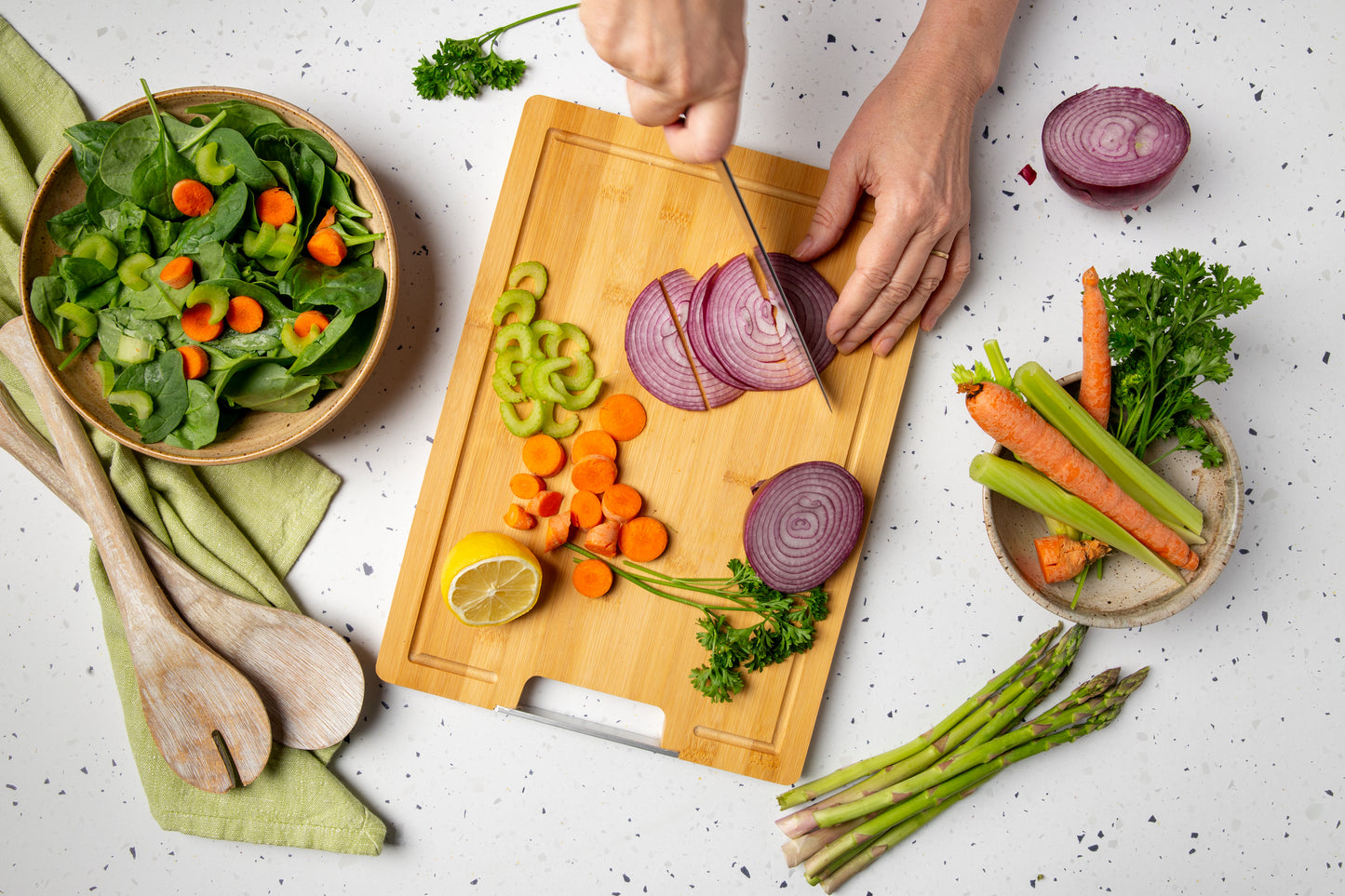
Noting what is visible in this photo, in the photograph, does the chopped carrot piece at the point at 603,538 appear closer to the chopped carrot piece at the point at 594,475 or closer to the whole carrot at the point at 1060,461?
the chopped carrot piece at the point at 594,475

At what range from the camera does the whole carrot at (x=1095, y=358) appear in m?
1.88

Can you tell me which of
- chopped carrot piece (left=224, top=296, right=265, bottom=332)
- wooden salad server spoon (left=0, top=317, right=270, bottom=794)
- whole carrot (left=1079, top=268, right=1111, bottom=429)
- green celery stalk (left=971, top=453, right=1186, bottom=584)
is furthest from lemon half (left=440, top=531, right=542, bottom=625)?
whole carrot (left=1079, top=268, right=1111, bottom=429)

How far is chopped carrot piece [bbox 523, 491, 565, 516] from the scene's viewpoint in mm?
Result: 2035

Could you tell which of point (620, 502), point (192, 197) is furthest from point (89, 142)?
point (620, 502)

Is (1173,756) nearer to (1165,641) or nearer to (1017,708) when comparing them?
(1165,641)

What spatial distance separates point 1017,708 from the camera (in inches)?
82.6

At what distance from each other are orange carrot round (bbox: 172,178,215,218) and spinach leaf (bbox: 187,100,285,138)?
0.54ft

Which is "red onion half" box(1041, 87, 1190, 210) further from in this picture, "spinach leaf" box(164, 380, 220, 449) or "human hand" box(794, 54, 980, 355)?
"spinach leaf" box(164, 380, 220, 449)

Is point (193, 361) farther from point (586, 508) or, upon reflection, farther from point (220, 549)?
point (586, 508)

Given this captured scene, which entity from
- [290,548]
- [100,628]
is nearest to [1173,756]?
[290,548]

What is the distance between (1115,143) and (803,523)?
46.2 inches

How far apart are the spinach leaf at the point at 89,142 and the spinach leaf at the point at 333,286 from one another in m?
0.48

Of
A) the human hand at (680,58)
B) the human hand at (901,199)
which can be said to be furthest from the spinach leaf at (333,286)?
the human hand at (901,199)

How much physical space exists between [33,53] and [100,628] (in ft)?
4.87
